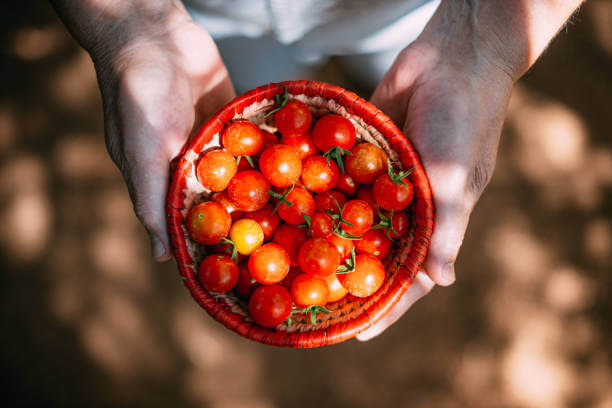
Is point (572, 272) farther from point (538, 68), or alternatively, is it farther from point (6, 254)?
point (6, 254)

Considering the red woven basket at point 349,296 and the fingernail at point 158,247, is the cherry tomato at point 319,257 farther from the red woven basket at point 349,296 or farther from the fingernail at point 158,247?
the fingernail at point 158,247

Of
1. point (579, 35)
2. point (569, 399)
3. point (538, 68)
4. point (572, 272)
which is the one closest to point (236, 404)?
point (569, 399)

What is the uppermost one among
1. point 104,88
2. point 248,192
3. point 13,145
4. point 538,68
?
point 104,88

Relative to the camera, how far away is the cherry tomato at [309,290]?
1.17 m

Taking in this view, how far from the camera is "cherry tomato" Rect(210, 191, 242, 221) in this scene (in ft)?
4.17

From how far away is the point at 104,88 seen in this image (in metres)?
1.30

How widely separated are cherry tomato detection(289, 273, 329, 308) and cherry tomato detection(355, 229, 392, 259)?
0.55ft

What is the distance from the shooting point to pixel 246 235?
122cm

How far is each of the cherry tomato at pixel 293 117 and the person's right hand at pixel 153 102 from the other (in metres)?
0.29

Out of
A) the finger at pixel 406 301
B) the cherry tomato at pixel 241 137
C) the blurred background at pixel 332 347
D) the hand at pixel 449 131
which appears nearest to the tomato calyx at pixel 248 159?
the cherry tomato at pixel 241 137

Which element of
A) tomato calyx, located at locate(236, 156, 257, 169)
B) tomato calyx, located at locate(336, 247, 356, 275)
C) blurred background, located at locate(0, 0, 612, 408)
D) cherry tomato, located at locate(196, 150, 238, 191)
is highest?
cherry tomato, located at locate(196, 150, 238, 191)

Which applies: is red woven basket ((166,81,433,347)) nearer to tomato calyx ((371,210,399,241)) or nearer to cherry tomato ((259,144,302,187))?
tomato calyx ((371,210,399,241))

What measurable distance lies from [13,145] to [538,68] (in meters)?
2.96

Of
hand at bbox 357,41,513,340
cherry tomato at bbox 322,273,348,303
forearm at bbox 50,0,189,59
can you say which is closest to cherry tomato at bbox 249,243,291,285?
cherry tomato at bbox 322,273,348,303
